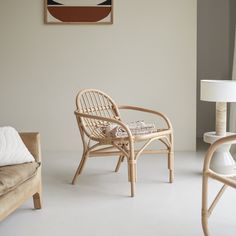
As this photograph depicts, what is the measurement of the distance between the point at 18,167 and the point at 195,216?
1.10 m

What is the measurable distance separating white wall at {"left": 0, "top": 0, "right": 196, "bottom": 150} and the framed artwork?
2.9 inches

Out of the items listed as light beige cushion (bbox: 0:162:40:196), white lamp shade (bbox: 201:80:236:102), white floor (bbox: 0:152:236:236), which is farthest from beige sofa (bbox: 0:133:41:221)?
white lamp shade (bbox: 201:80:236:102)

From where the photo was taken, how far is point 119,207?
2.85m

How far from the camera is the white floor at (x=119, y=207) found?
2.46 m

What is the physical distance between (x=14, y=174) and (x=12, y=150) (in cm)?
24

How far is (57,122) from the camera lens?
15.8 ft

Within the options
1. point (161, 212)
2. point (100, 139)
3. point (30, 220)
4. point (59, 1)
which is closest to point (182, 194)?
point (161, 212)

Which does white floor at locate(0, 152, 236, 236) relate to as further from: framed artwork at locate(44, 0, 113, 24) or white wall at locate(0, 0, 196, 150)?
framed artwork at locate(44, 0, 113, 24)

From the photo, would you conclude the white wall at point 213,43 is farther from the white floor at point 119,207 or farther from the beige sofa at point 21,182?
the beige sofa at point 21,182

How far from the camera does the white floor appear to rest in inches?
97.0

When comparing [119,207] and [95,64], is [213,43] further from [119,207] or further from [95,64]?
[119,207]

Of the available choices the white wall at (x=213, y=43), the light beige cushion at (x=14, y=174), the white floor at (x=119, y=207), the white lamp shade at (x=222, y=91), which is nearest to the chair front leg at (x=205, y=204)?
the white floor at (x=119, y=207)

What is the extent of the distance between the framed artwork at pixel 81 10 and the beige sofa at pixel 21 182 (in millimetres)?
2188

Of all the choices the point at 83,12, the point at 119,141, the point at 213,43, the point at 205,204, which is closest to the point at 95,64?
the point at 83,12
